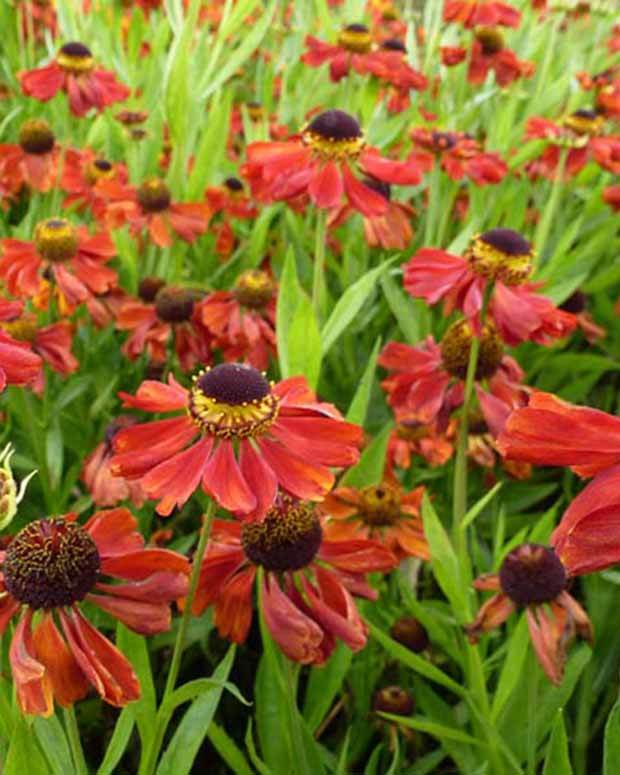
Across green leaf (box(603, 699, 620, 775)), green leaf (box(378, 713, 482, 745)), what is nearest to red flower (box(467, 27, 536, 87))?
green leaf (box(378, 713, 482, 745))

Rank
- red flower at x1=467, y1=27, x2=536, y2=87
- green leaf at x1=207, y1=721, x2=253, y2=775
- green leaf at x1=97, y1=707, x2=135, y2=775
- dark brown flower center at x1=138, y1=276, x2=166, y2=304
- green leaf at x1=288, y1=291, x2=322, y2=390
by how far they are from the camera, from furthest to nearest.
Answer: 1. red flower at x1=467, y1=27, x2=536, y2=87
2. dark brown flower center at x1=138, y1=276, x2=166, y2=304
3. green leaf at x1=288, y1=291, x2=322, y2=390
4. green leaf at x1=207, y1=721, x2=253, y2=775
5. green leaf at x1=97, y1=707, x2=135, y2=775

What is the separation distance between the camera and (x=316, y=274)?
3.69ft

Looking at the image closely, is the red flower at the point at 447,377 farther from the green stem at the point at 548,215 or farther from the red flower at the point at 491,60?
the red flower at the point at 491,60

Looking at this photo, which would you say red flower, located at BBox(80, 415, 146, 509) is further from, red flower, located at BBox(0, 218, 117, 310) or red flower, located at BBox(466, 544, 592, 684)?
red flower, located at BBox(466, 544, 592, 684)

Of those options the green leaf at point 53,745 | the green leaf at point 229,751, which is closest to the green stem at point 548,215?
the green leaf at point 229,751

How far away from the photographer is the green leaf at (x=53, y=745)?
707 mm

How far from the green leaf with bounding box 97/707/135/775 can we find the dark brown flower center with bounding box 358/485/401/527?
33cm

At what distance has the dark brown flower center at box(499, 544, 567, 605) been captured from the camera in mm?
876

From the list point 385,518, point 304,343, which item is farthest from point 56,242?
point 385,518

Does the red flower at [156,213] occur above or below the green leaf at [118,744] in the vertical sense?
below

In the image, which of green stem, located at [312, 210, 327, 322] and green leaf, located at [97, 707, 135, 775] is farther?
green stem, located at [312, 210, 327, 322]

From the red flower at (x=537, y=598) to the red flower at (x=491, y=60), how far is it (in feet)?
4.17

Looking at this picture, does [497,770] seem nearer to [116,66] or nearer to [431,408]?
[431,408]

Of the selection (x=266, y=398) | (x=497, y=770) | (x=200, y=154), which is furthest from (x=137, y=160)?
(x=497, y=770)
